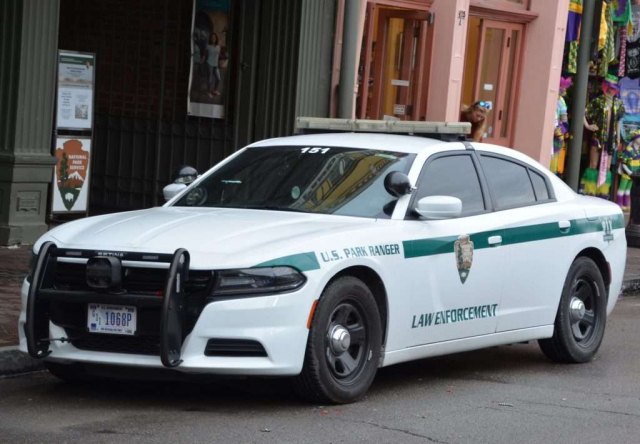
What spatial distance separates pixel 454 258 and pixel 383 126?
156 cm

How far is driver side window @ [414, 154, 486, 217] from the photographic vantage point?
26.8ft

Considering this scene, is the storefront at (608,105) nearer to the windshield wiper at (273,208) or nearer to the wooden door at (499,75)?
the wooden door at (499,75)

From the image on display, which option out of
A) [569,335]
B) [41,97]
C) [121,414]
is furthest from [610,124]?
[121,414]

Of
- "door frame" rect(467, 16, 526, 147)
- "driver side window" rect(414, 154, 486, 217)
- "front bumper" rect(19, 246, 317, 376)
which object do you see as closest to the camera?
"front bumper" rect(19, 246, 317, 376)

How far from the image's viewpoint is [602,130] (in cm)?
2070

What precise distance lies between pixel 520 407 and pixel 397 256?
3.75ft

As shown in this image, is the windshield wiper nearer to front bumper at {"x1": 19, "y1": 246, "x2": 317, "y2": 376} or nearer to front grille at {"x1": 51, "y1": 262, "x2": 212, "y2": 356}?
front bumper at {"x1": 19, "y1": 246, "x2": 317, "y2": 376}

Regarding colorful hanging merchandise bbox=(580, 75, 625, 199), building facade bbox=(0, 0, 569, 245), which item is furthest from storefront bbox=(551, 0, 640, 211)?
building facade bbox=(0, 0, 569, 245)

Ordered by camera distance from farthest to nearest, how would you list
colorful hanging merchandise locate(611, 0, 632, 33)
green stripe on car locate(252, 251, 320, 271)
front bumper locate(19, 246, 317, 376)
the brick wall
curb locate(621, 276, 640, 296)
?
1. colorful hanging merchandise locate(611, 0, 632, 33)
2. the brick wall
3. curb locate(621, 276, 640, 296)
4. green stripe on car locate(252, 251, 320, 271)
5. front bumper locate(19, 246, 317, 376)

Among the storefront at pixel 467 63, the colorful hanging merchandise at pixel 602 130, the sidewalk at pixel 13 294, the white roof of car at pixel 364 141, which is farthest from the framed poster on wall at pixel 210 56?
the white roof of car at pixel 364 141

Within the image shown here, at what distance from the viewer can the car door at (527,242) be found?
851 cm

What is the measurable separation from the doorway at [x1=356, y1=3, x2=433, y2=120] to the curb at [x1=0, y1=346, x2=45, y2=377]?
29.3ft

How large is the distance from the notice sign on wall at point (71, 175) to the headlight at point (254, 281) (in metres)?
8.22

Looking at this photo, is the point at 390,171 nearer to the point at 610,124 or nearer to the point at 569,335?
the point at 569,335
